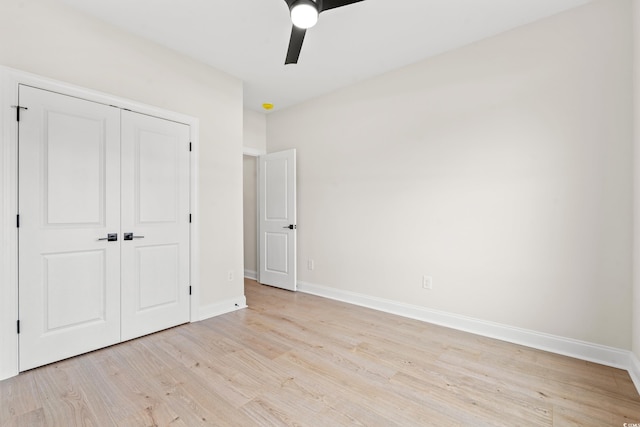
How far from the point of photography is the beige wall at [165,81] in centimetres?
216

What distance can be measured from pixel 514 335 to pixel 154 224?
11.3ft

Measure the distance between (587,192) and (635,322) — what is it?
97 centimetres

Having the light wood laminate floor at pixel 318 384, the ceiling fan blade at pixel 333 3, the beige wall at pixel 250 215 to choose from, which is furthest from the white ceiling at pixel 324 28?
the light wood laminate floor at pixel 318 384

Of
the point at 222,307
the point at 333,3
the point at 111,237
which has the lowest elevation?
the point at 222,307

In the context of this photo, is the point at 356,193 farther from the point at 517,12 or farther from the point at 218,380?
the point at 218,380

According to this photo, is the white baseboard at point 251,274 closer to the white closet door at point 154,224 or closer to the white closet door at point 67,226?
the white closet door at point 154,224

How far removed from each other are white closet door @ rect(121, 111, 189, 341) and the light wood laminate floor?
0.27m

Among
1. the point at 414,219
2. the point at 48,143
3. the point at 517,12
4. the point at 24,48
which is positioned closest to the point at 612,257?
the point at 414,219

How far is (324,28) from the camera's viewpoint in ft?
8.54

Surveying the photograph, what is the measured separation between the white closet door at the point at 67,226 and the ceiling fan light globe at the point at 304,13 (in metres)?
1.86

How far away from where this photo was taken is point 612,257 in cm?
221

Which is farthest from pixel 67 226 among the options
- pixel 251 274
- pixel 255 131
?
pixel 251 274

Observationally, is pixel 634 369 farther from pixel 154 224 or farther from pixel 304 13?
pixel 154 224

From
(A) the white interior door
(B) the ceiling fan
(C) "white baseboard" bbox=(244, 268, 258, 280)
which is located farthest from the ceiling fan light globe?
(C) "white baseboard" bbox=(244, 268, 258, 280)
